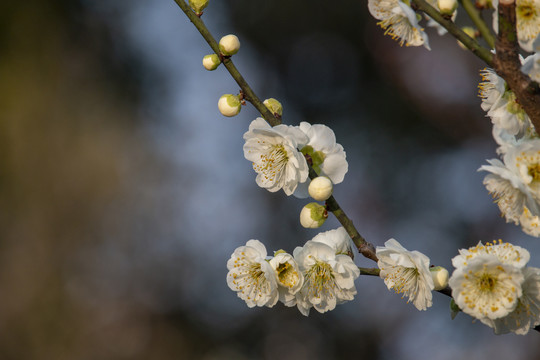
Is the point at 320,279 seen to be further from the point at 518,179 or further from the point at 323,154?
the point at 518,179

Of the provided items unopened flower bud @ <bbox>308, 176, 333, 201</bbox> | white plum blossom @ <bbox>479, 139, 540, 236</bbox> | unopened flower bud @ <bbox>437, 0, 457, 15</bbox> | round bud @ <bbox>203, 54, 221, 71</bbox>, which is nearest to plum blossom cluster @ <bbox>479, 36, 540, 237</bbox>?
white plum blossom @ <bbox>479, 139, 540, 236</bbox>

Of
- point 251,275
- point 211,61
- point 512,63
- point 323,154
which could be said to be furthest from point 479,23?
point 251,275

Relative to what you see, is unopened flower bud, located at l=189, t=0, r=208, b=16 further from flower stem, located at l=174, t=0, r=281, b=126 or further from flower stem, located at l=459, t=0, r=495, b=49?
flower stem, located at l=459, t=0, r=495, b=49

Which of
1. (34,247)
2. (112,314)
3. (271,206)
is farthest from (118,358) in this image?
(271,206)

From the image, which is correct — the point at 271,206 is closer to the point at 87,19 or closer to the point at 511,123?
the point at 87,19

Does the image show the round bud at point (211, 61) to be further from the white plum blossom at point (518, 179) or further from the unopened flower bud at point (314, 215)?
the white plum blossom at point (518, 179)

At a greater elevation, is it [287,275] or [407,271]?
[287,275]
